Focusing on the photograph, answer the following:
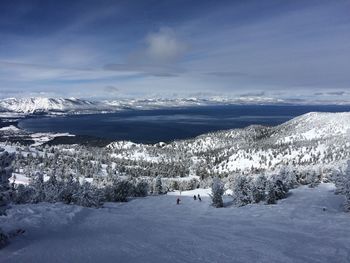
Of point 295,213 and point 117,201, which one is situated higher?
point 295,213

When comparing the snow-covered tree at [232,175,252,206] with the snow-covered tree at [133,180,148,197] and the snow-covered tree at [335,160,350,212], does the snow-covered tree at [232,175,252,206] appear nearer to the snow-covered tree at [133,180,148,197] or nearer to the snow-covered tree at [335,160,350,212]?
the snow-covered tree at [335,160,350,212]

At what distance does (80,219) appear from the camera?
44344 millimetres

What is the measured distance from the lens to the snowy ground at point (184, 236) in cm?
2650

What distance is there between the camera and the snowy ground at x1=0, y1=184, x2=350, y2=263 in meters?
26.5

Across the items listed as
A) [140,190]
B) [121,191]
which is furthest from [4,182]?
[140,190]

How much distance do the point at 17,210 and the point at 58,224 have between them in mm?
5883

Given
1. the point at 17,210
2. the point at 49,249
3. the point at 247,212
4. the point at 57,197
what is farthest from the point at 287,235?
the point at 57,197

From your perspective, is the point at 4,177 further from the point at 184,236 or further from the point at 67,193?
the point at 67,193

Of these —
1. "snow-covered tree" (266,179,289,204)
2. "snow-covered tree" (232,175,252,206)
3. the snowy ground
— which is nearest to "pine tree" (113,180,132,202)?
"snow-covered tree" (232,175,252,206)

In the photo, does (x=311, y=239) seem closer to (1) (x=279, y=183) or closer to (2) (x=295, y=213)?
(2) (x=295, y=213)

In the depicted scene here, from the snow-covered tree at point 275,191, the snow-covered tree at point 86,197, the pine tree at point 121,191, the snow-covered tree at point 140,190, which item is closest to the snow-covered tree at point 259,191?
the snow-covered tree at point 275,191

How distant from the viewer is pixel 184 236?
35.0 m

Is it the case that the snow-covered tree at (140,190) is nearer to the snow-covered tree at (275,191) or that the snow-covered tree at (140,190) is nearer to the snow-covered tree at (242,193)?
the snow-covered tree at (242,193)

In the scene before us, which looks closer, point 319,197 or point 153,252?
point 153,252
